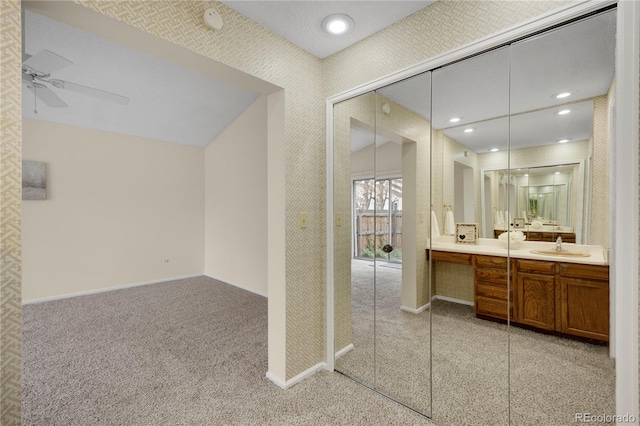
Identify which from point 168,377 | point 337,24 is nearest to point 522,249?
point 337,24

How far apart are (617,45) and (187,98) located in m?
4.36

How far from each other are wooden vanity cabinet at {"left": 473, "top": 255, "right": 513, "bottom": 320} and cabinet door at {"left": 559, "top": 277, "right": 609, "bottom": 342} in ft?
0.74

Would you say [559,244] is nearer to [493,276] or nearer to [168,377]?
[493,276]

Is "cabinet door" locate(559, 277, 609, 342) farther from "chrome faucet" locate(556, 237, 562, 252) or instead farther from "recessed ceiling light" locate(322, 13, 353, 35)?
"recessed ceiling light" locate(322, 13, 353, 35)

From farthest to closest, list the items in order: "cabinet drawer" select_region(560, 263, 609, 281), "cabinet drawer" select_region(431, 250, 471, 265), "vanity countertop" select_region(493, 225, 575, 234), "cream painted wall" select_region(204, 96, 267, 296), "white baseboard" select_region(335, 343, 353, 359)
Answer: "cream painted wall" select_region(204, 96, 267, 296) → "white baseboard" select_region(335, 343, 353, 359) → "cabinet drawer" select_region(431, 250, 471, 265) → "vanity countertop" select_region(493, 225, 575, 234) → "cabinet drawer" select_region(560, 263, 609, 281)

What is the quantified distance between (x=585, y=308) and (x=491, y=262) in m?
0.42

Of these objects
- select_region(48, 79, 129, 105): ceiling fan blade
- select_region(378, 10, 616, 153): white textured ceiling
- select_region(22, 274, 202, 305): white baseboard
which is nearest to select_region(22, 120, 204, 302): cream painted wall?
select_region(22, 274, 202, 305): white baseboard

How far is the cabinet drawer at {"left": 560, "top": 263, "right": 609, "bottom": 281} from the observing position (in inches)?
50.8

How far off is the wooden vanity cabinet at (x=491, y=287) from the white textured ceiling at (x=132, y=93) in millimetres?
3710

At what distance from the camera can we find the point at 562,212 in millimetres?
1421

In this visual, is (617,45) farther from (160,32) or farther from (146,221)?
(146,221)

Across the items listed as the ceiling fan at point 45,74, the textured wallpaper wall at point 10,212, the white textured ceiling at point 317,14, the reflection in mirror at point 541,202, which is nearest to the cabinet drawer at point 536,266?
the reflection in mirror at point 541,202

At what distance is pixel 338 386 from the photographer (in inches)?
82.6

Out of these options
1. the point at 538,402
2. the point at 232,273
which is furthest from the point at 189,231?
the point at 538,402
